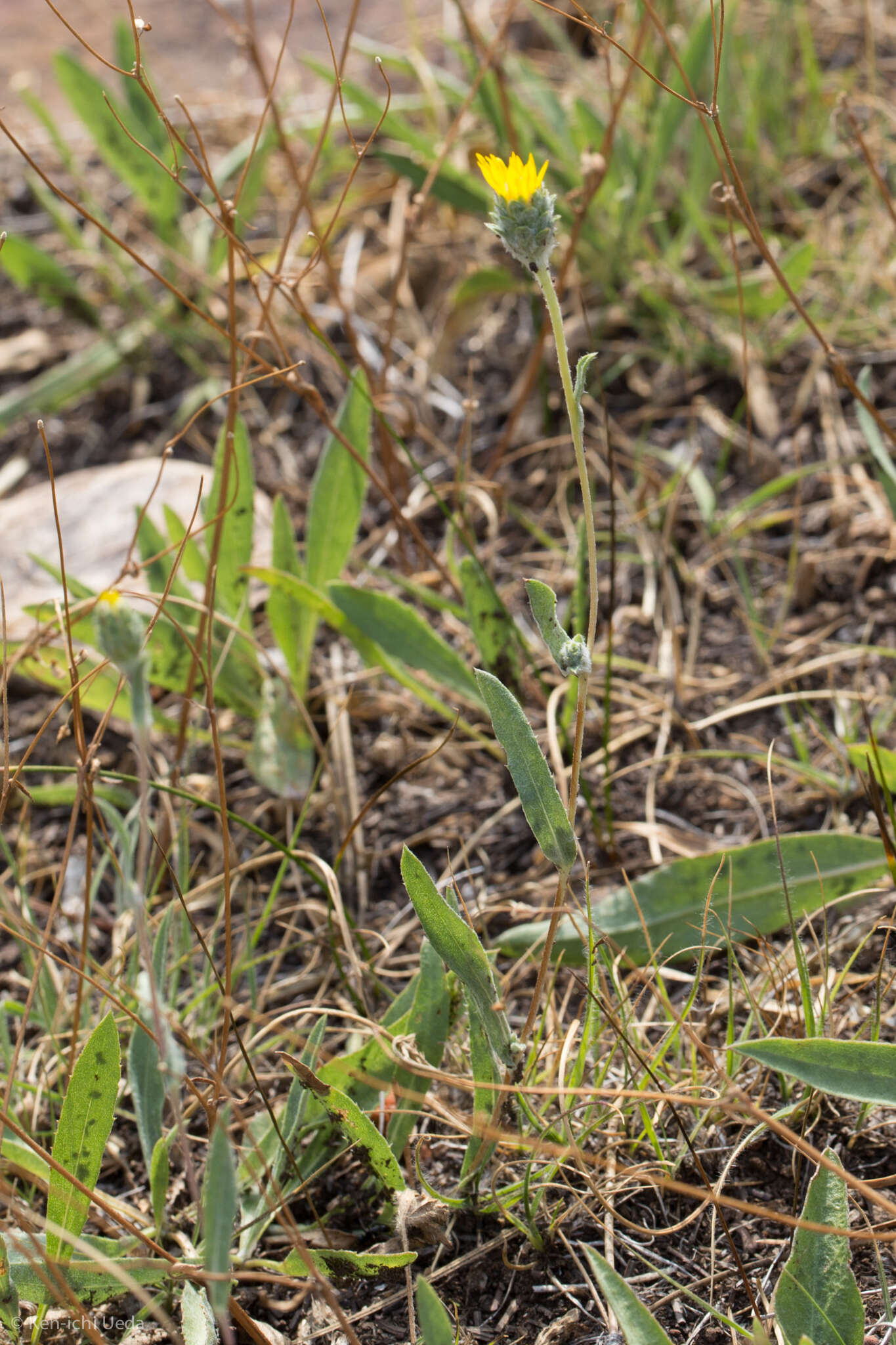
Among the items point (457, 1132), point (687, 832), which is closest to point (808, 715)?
point (687, 832)

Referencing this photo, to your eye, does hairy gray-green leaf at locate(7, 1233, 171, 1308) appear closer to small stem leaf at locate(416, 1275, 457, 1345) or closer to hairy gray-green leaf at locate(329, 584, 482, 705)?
small stem leaf at locate(416, 1275, 457, 1345)

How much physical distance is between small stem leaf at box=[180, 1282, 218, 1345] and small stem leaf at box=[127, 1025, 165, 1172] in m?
0.20

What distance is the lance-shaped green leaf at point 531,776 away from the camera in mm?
990

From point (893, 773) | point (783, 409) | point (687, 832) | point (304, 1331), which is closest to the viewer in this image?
point (304, 1331)

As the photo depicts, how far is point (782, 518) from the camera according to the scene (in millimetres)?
1827

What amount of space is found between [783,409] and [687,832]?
978 millimetres

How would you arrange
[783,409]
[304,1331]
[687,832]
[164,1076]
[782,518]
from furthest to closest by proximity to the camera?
[783,409] → [782,518] → [687,832] → [164,1076] → [304,1331]

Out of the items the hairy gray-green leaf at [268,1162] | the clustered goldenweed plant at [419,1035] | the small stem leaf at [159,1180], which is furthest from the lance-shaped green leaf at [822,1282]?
the small stem leaf at [159,1180]

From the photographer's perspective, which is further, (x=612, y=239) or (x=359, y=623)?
(x=612, y=239)

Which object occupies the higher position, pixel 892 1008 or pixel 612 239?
pixel 612 239

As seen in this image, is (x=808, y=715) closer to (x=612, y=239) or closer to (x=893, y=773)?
(x=893, y=773)

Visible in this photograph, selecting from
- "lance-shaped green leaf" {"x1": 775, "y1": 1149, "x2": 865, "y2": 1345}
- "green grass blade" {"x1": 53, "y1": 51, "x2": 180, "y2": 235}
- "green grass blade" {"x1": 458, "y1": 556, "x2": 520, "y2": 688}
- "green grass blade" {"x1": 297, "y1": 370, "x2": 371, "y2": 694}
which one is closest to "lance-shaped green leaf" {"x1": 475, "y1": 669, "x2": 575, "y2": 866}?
"lance-shaped green leaf" {"x1": 775, "y1": 1149, "x2": 865, "y2": 1345}

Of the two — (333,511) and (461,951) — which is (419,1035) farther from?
(333,511)

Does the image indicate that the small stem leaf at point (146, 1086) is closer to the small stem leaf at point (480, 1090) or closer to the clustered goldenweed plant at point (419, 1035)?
the clustered goldenweed plant at point (419, 1035)
